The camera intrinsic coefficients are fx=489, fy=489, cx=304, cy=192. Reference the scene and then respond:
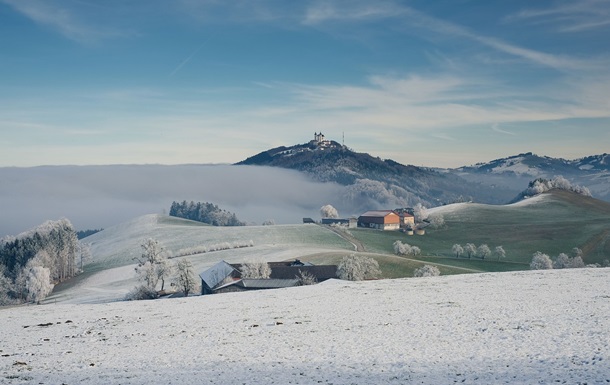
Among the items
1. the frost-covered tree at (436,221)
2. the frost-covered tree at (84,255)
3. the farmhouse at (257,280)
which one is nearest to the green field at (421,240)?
the frost-covered tree at (84,255)

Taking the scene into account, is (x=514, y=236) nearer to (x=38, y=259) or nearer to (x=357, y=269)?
(x=357, y=269)

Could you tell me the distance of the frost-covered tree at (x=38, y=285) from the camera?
101688 millimetres

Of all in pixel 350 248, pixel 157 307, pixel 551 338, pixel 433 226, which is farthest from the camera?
Result: pixel 433 226

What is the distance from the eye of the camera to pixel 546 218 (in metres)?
181

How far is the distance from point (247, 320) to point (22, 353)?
13678 millimetres

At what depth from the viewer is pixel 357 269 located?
8450 cm

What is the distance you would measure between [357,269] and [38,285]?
67.4 m

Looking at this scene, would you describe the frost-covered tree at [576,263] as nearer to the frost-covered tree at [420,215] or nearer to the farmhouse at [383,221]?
the farmhouse at [383,221]

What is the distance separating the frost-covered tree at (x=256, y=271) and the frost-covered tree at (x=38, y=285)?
148 feet

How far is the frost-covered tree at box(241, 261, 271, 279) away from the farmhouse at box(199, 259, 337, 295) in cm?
93

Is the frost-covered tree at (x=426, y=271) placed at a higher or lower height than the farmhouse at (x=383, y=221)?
lower

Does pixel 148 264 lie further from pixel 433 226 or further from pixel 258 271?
pixel 433 226

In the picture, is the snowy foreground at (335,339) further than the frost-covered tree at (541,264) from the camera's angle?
No

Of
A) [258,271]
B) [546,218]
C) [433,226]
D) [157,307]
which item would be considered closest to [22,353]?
[157,307]
